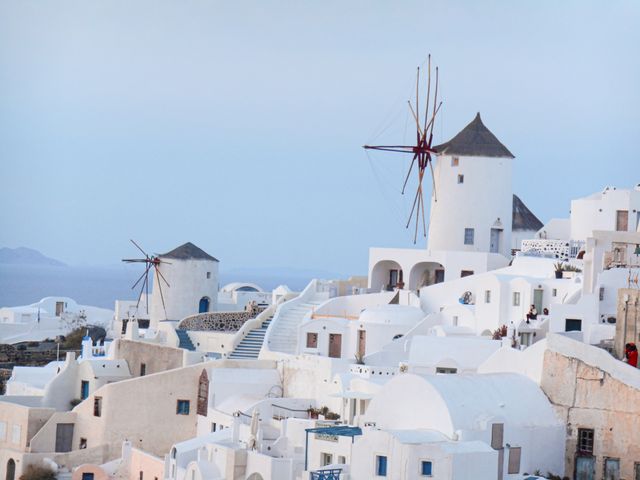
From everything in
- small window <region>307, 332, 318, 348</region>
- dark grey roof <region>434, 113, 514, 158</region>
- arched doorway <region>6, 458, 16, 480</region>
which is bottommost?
arched doorway <region>6, 458, 16, 480</region>

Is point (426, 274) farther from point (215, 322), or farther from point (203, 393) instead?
point (203, 393)

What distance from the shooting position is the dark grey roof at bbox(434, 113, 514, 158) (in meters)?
46.7

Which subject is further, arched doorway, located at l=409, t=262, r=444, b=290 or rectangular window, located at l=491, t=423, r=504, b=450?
arched doorway, located at l=409, t=262, r=444, b=290

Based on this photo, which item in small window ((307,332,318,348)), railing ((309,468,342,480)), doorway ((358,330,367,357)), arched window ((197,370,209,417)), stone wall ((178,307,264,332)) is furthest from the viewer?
stone wall ((178,307,264,332))

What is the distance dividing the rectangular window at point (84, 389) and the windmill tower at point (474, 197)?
32.4 feet

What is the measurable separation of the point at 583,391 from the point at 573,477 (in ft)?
5.40

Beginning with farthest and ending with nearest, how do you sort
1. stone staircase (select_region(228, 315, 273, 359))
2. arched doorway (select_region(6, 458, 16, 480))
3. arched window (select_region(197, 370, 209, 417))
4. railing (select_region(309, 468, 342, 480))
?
stone staircase (select_region(228, 315, 273, 359)) → arched doorway (select_region(6, 458, 16, 480)) → arched window (select_region(197, 370, 209, 417)) → railing (select_region(309, 468, 342, 480))

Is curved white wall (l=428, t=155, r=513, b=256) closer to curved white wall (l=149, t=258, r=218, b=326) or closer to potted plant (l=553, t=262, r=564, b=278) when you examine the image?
potted plant (l=553, t=262, r=564, b=278)

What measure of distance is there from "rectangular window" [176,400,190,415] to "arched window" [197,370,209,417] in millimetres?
283

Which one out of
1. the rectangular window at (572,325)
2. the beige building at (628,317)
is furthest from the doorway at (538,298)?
the beige building at (628,317)

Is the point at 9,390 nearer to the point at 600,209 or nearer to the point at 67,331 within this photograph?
the point at 67,331

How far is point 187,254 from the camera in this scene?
162ft

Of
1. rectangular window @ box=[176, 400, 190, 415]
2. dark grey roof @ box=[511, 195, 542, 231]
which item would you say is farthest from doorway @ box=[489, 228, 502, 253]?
rectangular window @ box=[176, 400, 190, 415]

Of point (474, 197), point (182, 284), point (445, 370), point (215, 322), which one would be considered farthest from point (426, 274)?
point (445, 370)
